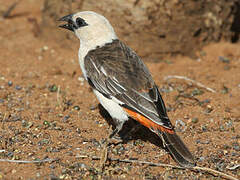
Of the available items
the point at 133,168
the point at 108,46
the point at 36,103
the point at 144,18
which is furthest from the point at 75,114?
the point at 144,18

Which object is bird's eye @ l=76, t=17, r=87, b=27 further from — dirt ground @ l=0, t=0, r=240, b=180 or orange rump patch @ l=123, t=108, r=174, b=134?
orange rump patch @ l=123, t=108, r=174, b=134

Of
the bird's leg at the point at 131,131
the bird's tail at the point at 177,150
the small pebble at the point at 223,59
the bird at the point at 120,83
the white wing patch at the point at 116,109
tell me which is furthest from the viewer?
the small pebble at the point at 223,59

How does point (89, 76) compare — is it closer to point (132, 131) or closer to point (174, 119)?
point (132, 131)

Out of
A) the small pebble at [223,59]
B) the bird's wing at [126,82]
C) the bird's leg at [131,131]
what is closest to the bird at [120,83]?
the bird's wing at [126,82]

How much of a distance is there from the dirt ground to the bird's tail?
0.13 m

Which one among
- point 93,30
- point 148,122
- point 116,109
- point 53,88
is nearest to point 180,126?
point 148,122

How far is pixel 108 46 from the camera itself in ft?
18.0

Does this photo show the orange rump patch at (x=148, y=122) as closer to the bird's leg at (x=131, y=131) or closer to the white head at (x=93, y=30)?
the bird's leg at (x=131, y=131)

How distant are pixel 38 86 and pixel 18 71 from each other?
2.29 ft

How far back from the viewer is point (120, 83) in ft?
16.4

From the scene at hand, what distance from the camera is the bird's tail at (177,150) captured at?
4500mm

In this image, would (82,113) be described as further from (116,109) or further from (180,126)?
(180,126)

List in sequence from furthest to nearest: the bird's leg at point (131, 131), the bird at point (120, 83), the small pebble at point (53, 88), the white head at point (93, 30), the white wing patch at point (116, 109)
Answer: the small pebble at point (53, 88) < the white head at point (93, 30) < the bird's leg at point (131, 131) < the white wing patch at point (116, 109) < the bird at point (120, 83)

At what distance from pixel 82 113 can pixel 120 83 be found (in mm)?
1165
